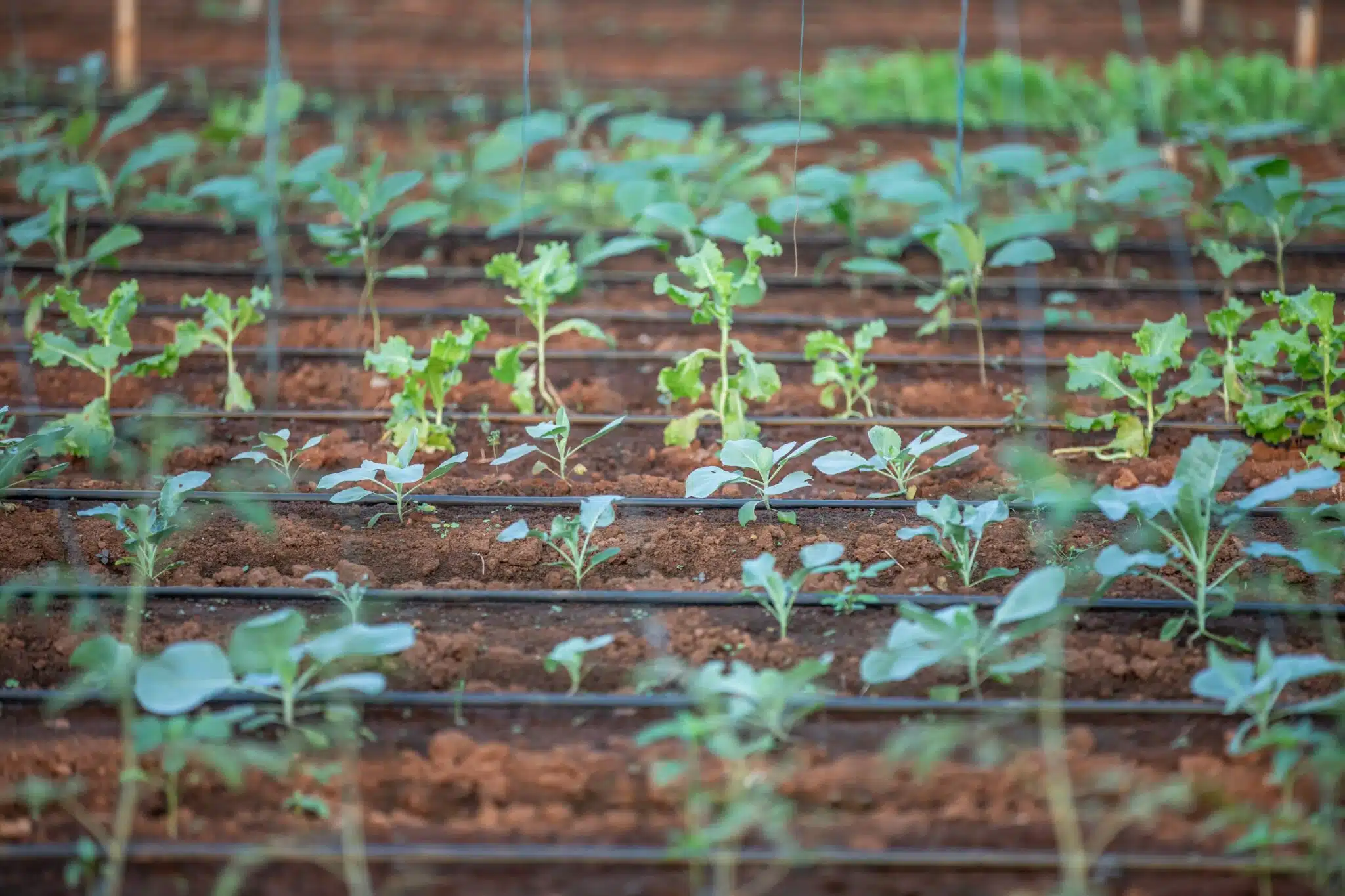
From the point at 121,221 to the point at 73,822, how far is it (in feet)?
9.42

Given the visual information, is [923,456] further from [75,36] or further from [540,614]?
[75,36]

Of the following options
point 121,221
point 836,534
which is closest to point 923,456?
point 836,534

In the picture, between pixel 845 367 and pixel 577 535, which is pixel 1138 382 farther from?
pixel 577 535

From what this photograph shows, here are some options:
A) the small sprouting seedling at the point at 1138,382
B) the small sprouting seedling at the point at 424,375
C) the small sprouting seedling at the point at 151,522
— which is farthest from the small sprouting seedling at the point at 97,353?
the small sprouting seedling at the point at 1138,382

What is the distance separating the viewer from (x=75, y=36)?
7.72 meters

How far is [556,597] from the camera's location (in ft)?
8.21

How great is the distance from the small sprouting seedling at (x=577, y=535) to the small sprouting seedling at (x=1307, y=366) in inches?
61.5

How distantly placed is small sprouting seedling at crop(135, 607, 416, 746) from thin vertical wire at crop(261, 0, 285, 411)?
1.48 m

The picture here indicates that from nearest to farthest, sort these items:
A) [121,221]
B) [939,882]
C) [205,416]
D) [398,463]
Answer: [939,882]
[398,463]
[205,416]
[121,221]

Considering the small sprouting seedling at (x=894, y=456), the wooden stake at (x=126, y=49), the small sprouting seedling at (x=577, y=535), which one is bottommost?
the small sprouting seedling at (x=577, y=535)

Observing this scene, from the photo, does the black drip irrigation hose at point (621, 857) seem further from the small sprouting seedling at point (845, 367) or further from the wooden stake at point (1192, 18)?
the wooden stake at point (1192, 18)

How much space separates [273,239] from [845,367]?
1.84m

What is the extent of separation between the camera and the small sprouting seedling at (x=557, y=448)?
8.79 feet

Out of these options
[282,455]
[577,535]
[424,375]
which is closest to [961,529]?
[577,535]
